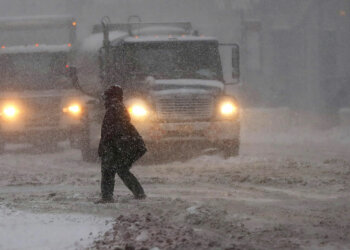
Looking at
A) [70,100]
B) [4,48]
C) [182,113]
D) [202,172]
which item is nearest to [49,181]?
[202,172]

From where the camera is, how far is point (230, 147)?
14.9m

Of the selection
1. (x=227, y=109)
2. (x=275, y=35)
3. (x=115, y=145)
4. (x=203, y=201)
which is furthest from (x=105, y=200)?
(x=275, y=35)

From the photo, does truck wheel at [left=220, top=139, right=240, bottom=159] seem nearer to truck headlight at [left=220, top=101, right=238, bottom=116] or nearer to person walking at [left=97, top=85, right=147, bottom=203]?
truck headlight at [left=220, top=101, right=238, bottom=116]

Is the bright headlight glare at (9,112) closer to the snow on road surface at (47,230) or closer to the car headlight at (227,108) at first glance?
the car headlight at (227,108)

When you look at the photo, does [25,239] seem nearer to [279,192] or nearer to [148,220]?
[148,220]

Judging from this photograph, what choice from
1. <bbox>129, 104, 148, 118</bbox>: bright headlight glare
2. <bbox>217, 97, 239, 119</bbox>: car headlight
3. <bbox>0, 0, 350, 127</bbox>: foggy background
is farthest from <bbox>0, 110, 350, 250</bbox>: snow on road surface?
<bbox>0, 0, 350, 127</bbox>: foggy background

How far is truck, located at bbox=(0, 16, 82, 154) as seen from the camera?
17812 millimetres

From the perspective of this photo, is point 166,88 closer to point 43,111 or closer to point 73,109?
point 73,109

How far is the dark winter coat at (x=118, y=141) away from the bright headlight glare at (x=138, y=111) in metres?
5.38

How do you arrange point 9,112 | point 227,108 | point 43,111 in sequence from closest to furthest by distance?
point 227,108 < point 9,112 < point 43,111

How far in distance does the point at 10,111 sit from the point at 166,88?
489 centimetres

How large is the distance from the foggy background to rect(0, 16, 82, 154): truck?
11.6 meters

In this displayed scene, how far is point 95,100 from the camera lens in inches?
607

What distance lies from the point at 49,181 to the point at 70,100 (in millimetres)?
6267
